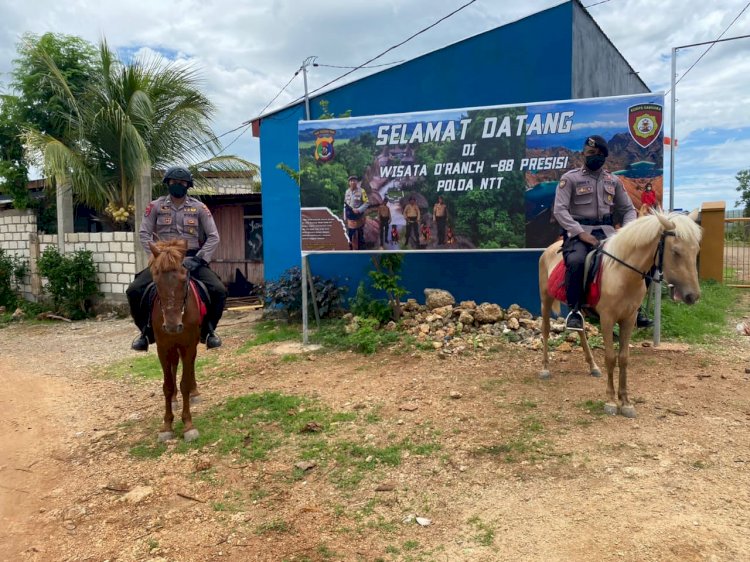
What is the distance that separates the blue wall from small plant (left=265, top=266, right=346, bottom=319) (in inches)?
21.1

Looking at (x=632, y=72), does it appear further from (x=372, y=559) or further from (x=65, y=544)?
(x=65, y=544)

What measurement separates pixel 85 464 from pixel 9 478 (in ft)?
1.83

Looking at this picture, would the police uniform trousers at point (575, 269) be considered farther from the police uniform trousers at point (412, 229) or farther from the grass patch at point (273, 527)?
the grass patch at point (273, 527)

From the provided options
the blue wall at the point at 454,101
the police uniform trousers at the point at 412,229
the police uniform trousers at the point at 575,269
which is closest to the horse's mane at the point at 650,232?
the police uniform trousers at the point at 575,269

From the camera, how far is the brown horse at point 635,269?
423 cm

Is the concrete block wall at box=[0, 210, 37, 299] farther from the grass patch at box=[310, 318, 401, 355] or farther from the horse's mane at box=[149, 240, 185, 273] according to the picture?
the horse's mane at box=[149, 240, 185, 273]

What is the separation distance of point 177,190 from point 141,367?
11.5 feet

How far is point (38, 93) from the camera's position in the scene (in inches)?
485

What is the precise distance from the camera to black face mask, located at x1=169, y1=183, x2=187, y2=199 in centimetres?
535

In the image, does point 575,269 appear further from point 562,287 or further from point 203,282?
point 203,282

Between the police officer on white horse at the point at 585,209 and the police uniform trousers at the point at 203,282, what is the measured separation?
11.5 ft

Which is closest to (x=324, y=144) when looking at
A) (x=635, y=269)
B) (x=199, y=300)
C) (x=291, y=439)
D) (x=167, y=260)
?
(x=199, y=300)

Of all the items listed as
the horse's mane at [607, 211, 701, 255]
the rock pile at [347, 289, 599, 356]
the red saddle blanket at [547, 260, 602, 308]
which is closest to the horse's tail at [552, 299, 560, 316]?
the rock pile at [347, 289, 599, 356]

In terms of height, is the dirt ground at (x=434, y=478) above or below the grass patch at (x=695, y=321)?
below
